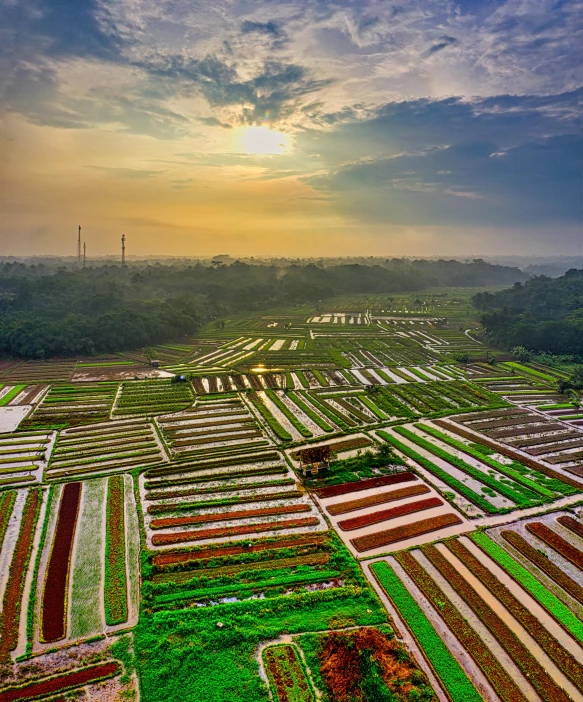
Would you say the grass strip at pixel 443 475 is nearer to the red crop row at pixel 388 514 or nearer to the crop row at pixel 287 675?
the red crop row at pixel 388 514

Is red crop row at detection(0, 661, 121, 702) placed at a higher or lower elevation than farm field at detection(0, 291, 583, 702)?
lower

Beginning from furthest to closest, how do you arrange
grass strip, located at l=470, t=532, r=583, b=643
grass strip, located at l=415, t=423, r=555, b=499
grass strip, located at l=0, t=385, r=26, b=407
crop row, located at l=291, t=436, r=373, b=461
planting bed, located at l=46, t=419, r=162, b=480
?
grass strip, located at l=0, t=385, r=26, b=407, crop row, located at l=291, t=436, r=373, b=461, planting bed, located at l=46, t=419, r=162, b=480, grass strip, located at l=415, t=423, r=555, b=499, grass strip, located at l=470, t=532, r=583, b=643

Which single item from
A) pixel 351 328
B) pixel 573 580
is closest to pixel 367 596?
pixel 573 580

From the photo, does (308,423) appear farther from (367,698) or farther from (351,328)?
(351,328)

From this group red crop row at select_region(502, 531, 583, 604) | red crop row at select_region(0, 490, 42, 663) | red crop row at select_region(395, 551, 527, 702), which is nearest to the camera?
red crop row at select_region(395, 551, 527, 702)

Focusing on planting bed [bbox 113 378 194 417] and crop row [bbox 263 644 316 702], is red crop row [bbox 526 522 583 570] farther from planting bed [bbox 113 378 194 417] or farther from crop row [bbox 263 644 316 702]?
Answer: planting bed [bbox 113 378 194 417]

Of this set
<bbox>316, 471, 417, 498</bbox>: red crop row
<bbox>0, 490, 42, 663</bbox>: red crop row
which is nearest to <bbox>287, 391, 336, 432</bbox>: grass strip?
<bbox>316, 471, 417, 498</bbox>: red crop row
